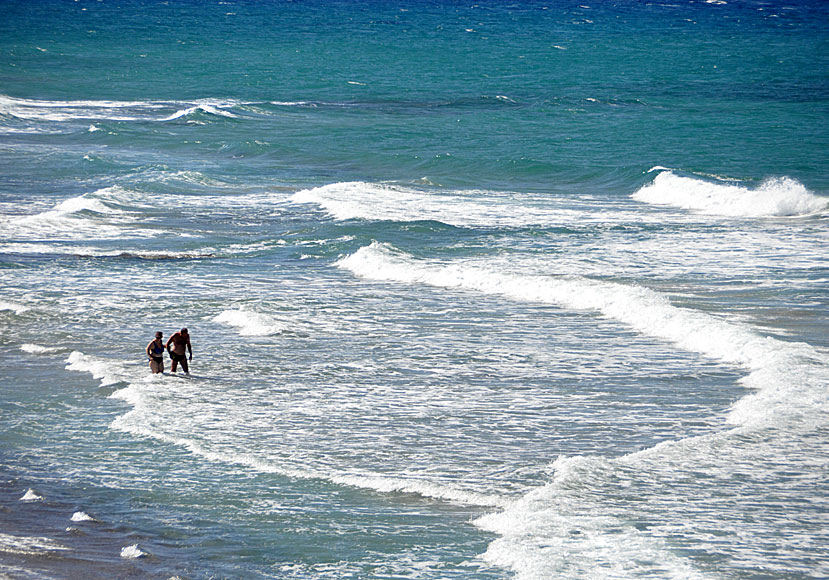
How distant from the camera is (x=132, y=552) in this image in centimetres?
1072

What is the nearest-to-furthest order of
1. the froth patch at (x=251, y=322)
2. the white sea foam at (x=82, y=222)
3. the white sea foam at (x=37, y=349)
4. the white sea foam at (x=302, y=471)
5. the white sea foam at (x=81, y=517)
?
1. the white sea foam at (x=81, y=517)
2. the white sea foam at (x=302, y=471)
3. the white sea foam at (x=37, y=349)
4. the froth patch at (x=251, y=322)
5. the white sea foam at (x=82, y=222)

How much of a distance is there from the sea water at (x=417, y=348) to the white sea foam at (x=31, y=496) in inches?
1.3

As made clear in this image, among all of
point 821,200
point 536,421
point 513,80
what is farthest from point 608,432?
point 513,80

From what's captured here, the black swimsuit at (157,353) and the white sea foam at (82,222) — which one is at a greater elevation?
the white sea foam at (82,222)

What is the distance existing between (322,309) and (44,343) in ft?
17.2

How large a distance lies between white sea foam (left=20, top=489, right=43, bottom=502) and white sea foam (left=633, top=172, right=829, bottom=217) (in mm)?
24729

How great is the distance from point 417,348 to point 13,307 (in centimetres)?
832

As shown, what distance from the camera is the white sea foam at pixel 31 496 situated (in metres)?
12.1

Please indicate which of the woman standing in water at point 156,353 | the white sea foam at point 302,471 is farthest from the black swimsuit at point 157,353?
the white sea foam at point 302,471

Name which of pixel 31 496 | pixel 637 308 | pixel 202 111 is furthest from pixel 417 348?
pixel 202 111

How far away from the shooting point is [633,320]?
66.2 feet

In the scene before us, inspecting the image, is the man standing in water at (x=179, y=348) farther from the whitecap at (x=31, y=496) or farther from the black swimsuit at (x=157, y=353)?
the whitecap at (x=31, y=496)

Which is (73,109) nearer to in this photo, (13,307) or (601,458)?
(13,307)

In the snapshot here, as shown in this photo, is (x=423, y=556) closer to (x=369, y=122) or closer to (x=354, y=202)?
(x=354, y=202)
